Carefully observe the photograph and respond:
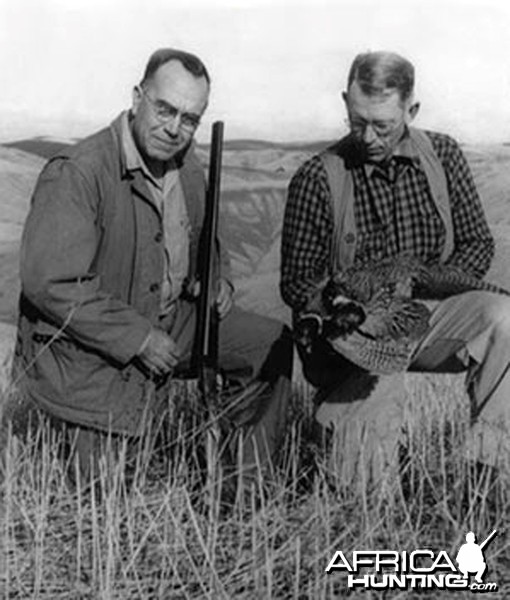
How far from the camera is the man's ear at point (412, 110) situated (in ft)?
13.4

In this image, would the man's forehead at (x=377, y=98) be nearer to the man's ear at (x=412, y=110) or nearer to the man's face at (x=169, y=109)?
the man's ear at (x=412, y=110)

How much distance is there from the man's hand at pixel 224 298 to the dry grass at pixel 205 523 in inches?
13.7

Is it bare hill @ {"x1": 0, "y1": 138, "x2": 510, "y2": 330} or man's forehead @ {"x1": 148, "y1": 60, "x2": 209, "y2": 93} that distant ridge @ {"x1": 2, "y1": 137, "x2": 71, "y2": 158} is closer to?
bare hill @ {"x1": 0, "y1": 138, "x2": 510, "y2": 330}

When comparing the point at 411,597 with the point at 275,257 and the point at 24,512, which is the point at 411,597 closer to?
the point at 24,512

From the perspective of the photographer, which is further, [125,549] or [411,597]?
[125,549]

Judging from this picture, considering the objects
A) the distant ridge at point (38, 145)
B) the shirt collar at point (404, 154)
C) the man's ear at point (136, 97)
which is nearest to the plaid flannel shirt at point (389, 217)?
the shirt collar at point (404, 154)

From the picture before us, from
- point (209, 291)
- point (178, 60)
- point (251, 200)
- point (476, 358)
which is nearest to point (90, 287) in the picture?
point (209, 291)

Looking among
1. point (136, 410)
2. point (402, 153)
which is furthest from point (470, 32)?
point (136, 410)

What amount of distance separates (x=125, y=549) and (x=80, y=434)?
60 centimetres

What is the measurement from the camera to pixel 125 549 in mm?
3352

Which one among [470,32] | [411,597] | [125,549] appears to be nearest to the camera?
[411,597]
